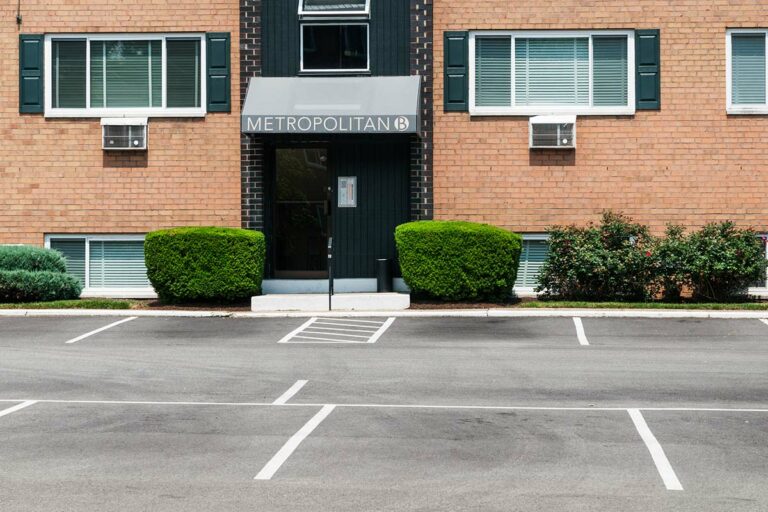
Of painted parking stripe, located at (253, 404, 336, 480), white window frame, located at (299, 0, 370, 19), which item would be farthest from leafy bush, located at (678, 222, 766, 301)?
painted parking stripe, located at (253, 404, 336, 480)

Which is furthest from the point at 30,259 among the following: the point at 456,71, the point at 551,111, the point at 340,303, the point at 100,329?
the point at 551,111

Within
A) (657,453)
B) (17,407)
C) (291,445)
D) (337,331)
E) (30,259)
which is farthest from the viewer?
(30,259)

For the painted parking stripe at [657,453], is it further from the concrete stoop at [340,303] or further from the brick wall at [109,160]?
the brick wall at [109,160]

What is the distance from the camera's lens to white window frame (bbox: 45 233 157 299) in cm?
2248

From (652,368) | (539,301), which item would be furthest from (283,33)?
(652,368)

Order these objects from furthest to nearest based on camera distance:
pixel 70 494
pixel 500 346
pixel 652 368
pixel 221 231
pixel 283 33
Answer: pixel 283 33 → pixel 221 231 → pixel 500 346 → pixel 652 368 → pixel 70 494

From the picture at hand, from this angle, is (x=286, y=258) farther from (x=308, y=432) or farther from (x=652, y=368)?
(x=308, y=432)

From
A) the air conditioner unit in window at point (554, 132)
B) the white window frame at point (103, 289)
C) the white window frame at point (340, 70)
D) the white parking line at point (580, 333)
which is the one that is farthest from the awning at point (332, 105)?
the white parking line at point (580, 333)

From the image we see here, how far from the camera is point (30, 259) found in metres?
20.9

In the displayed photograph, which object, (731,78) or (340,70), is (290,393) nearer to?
(340,70)

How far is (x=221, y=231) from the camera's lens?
20.6m

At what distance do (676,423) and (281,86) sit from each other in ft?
43.8

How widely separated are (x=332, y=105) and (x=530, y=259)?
487 cm

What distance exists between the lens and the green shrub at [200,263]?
66.8 feet
